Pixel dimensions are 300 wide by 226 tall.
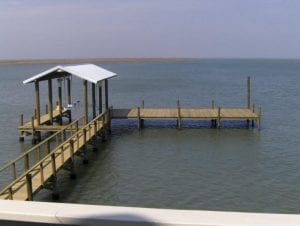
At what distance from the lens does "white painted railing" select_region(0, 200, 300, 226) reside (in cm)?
303

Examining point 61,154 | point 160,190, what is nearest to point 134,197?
point 160,190

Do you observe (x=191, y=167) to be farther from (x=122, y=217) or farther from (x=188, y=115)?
(x=122, y=217)

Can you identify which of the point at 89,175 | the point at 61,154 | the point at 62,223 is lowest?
the point at 89,175

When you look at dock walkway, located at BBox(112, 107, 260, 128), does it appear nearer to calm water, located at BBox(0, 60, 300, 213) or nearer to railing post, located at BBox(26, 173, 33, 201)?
calm water, located at BBox(0, 60, 300, 213)

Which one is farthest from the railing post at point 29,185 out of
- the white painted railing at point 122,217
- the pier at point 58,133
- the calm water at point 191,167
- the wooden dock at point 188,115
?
the wooden dock at point 188,115

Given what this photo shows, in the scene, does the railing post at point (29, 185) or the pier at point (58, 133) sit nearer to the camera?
the railing post at point (29, 185)

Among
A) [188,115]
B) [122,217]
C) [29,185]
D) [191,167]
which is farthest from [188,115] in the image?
[122,217]

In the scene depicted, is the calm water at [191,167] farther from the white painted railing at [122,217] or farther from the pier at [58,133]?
the white painted railing at [122,217]

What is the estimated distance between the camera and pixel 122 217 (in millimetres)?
3111

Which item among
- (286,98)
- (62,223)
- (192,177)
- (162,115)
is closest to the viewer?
(62,223)

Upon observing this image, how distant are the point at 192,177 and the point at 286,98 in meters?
34.7

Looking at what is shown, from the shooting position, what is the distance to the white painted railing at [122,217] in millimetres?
3029

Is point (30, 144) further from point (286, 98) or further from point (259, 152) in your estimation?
point (286, 98)

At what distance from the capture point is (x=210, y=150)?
74.6 feet
